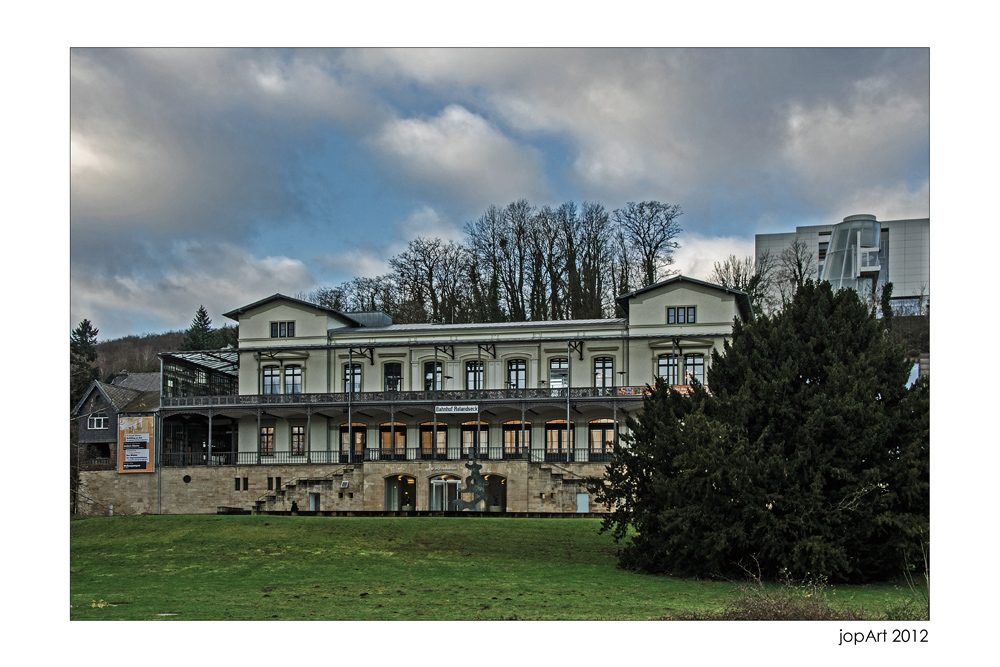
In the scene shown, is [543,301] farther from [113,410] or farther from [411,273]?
[113,410]

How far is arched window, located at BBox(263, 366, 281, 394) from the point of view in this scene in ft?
149

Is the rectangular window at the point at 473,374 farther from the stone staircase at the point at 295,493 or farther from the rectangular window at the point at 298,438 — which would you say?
the stone staircase at the point at 295,493

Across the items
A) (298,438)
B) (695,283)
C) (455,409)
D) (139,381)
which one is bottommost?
(298,438)

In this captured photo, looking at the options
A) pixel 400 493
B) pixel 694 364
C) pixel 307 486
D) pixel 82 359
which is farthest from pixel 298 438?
pixel 82 359

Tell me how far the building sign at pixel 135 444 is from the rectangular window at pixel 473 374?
45.2 ft

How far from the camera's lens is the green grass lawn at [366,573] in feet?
50.5

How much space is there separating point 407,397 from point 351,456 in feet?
11.7

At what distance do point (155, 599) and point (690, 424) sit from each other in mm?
10375

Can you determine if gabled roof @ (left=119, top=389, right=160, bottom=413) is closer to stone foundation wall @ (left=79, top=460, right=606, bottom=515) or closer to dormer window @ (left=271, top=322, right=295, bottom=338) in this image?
stone foundation wall @ (left=79, top=460, right=606, bottom=515)

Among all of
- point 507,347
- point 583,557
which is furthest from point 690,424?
point 507,347

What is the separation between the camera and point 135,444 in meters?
42.7

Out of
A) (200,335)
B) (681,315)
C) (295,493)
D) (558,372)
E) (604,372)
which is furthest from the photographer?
(200,335)

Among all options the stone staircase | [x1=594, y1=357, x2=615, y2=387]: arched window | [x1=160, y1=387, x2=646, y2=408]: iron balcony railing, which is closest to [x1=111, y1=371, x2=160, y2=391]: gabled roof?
[x1=160, y1=387, x2=646, y2=408]: iron balcony railing

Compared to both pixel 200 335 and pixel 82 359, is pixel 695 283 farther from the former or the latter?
pixel 200 335
